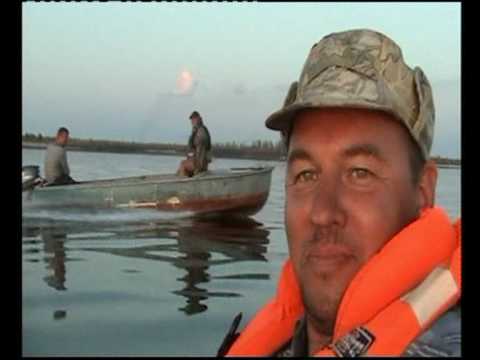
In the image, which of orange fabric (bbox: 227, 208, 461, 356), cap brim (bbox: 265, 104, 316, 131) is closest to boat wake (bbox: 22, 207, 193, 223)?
cap brim (bbox: 265, 104, 316, 131)

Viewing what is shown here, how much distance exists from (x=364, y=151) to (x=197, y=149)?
52.9 ft

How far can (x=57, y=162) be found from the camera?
62.6 feet

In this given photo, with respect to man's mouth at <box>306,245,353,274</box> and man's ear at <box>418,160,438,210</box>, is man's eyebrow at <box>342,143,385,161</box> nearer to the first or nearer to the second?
man's ear at <box>418,160,438,210</box>

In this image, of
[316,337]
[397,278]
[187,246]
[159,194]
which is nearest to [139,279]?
[187,246]

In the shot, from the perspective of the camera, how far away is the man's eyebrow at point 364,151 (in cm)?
265

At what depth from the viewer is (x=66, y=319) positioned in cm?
959

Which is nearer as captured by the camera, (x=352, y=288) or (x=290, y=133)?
(x=352, y=288)

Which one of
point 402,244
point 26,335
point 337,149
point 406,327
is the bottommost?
point 26,335

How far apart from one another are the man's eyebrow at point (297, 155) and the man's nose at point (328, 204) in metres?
0.15

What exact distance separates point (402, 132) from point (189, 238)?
1466 cm

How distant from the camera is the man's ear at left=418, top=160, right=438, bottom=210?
9.20 ft

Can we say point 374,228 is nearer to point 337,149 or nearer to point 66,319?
point 337,149

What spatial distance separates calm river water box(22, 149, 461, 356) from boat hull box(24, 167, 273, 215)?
314 millimetres
